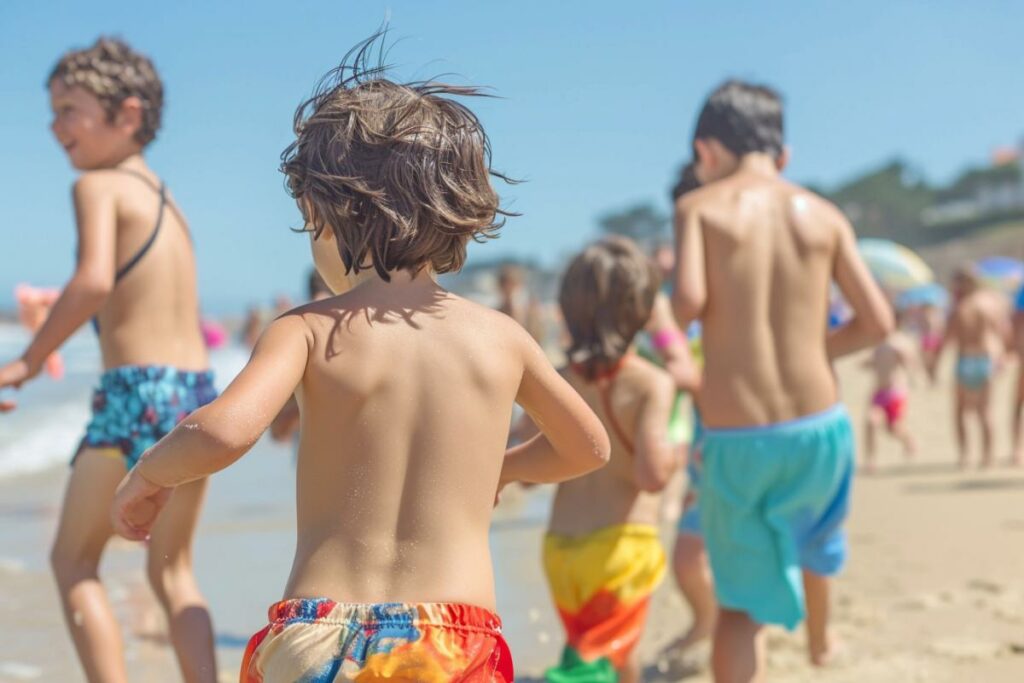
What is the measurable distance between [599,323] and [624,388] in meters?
0.19

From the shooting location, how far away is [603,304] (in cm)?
342

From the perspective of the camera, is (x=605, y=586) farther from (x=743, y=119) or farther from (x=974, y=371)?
(x=974, y=371)

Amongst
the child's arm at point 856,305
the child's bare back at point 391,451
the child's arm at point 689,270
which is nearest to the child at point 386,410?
the child's bare back at point 391,451

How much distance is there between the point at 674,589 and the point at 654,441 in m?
2.65

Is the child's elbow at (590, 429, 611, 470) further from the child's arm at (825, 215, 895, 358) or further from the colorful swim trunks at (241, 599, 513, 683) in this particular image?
the child's arm at (825, 215, 895, 358)

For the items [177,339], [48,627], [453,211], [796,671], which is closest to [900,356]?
[796,671]

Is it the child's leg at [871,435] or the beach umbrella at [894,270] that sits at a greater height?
the beach umbrella at [894,270]

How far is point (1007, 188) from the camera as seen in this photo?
7750 cm

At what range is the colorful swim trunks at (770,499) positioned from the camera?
3.46m

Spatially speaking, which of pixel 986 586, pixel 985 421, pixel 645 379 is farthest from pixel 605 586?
pixel 985 421

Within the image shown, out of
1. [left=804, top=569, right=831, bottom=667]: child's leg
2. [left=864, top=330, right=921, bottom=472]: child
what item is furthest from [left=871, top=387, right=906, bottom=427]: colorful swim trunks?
[left=804, top=569, right=831, bottom=667]: child's leg

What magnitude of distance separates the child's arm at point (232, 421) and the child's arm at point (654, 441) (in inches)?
62.7

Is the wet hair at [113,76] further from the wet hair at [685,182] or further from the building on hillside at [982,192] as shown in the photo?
the building on hillside at [982,192]

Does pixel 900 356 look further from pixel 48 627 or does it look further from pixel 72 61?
pixel 72 61
